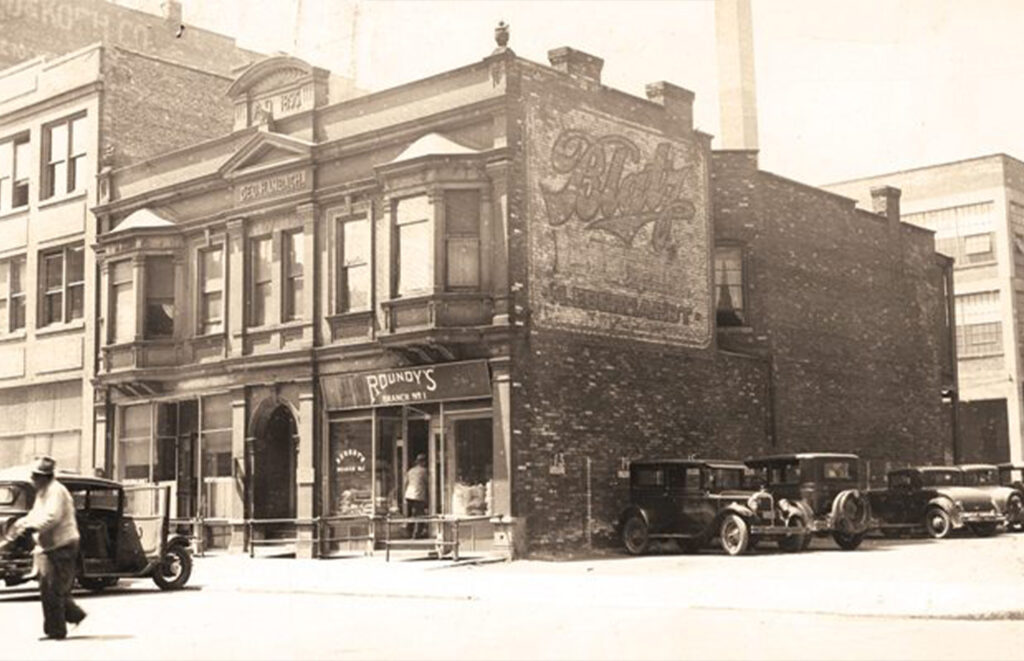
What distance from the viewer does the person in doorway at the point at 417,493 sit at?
24.8 meters

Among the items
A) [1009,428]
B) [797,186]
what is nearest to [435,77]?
[797,186]

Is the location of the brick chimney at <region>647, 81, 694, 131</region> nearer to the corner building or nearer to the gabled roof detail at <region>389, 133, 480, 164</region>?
the corner building

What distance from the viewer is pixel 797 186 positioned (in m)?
33.0

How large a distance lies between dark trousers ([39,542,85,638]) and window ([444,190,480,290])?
12.1 m

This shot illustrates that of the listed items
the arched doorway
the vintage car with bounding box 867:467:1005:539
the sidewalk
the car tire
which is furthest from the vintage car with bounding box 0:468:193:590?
the car tire

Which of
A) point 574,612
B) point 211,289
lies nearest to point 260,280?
point 211,289

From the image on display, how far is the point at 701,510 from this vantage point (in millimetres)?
23734

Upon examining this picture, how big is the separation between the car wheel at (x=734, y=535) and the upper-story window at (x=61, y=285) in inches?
713

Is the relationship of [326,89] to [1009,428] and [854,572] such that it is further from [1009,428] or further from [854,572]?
[1009,428]

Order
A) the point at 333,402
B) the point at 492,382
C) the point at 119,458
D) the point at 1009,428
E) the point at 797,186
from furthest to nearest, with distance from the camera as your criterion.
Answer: the point at 1009,428 < the point at 797,186 < the point at 119,458 < the point at 333,402 < the point at 492,382

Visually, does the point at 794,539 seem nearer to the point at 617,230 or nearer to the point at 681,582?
the point at 617,230

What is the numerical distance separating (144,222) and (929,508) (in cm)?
1894

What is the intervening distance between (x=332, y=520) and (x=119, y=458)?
8363 millimetres

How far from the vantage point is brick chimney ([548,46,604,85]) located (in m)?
25.5
